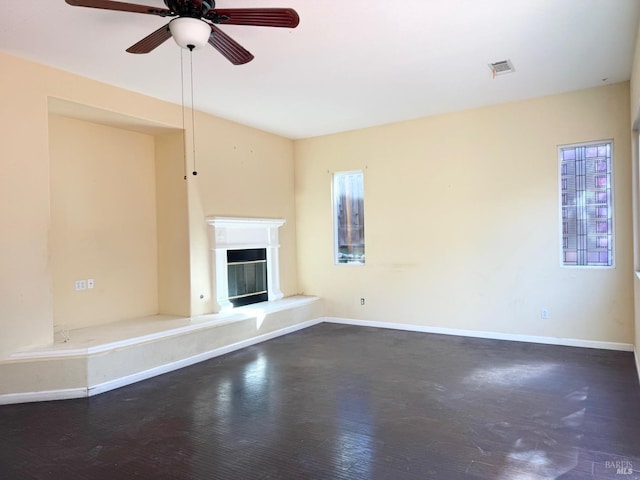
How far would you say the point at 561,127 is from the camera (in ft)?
15.9

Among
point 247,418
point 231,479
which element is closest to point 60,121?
point 247,418

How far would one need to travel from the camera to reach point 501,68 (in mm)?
4031

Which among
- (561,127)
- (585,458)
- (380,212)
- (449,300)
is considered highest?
(561,127)

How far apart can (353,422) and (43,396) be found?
106 inches

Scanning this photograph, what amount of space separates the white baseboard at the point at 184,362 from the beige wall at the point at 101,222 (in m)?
1.13

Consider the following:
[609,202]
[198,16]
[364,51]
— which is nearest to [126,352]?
[198,16]

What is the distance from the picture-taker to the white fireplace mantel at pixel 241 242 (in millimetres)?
5391

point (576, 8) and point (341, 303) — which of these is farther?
point (341, 303)

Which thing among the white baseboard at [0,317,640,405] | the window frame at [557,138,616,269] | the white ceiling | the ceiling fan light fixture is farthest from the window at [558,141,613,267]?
the ceiling fan light fixture

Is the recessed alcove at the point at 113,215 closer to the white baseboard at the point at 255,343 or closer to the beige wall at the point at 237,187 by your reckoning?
the beige wall at the point at 237,187

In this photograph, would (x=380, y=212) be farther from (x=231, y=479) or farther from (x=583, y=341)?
(x=231, y=479)

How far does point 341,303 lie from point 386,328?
2.78ft

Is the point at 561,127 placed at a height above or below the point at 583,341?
above

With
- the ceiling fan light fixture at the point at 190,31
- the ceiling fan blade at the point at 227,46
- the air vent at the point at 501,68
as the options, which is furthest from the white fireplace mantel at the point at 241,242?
the air vent at the point at 501,68
